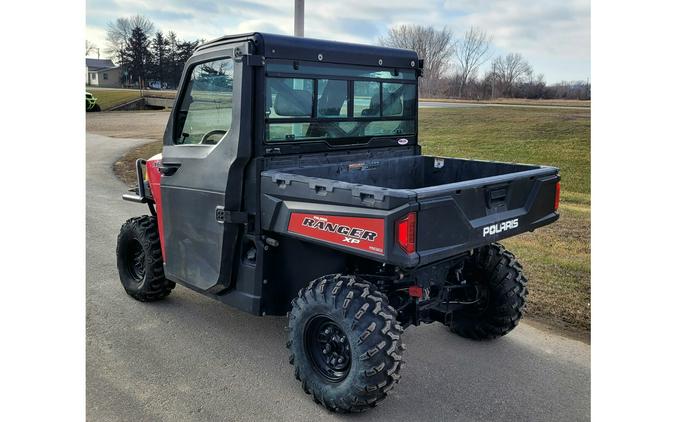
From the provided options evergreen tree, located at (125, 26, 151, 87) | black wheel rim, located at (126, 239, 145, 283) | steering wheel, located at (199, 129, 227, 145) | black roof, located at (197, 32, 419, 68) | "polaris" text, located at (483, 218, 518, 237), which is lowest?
black wheel rim, located at (126, 239, 145, 283)

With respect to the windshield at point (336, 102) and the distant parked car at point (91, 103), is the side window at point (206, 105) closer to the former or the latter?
the windshield at point (336, 102)

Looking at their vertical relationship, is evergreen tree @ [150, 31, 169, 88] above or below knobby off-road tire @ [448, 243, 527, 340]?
above

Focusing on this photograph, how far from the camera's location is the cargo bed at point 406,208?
3.27m

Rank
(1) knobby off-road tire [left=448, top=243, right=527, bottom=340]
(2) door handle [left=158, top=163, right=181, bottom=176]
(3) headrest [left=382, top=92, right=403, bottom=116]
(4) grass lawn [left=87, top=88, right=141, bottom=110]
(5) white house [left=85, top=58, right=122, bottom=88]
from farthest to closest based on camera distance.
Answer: (5) white house [left=85, top=58, right=122, bottom=88] → (4) grass lawn [left=87, top=88, right=141, bottom=110] → (3) headrest [left=382, top=92, right=403, bottom=116] → (2) door handle [left=158, top=163, right=181, bottom=176] → (1) knobby off-road tire [left=448, top=243, right=527, bottom=340]

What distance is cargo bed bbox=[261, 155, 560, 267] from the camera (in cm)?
327

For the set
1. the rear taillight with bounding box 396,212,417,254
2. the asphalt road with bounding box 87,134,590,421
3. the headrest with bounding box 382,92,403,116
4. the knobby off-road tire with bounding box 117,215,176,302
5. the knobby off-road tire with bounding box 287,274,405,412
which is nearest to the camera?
the rear taillight with bounding box 396,212,417,254

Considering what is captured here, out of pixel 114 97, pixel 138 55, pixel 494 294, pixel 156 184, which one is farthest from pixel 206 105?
pixel 114 97

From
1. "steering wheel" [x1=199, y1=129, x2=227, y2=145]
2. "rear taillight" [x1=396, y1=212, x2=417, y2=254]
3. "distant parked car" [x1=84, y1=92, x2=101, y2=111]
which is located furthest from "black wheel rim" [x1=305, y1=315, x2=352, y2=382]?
"distant parked car" [x1=84, y1=92, x2=101, y2=111]

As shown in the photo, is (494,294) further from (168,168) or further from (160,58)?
(160,58)

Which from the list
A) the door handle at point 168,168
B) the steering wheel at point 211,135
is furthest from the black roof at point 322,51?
the door handle at point 168,168

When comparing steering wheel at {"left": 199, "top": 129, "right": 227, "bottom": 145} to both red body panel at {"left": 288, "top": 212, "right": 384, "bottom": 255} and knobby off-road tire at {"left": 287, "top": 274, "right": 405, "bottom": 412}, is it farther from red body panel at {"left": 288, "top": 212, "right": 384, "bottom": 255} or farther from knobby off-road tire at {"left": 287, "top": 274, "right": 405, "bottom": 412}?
knobby off-road tire at {"left": 287, "top": 274, "right": 405, "bottom": 412}

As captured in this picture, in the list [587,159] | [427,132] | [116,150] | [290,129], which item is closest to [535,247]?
[290,129]

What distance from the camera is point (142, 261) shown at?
18.0ft

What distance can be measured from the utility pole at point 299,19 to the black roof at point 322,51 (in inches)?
50.4
